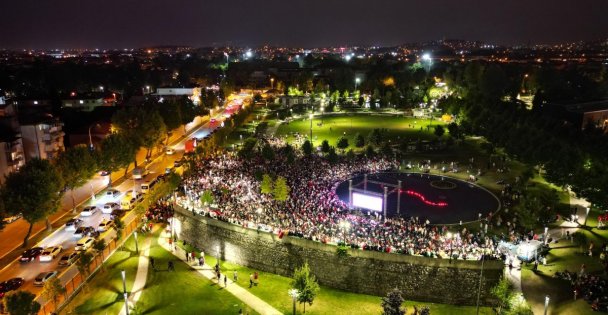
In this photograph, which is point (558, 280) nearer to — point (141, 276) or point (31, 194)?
point (141, 276)

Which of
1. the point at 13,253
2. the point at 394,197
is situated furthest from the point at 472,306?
the point at 13,253

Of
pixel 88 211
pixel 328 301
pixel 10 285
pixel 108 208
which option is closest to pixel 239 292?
pixel 328 301

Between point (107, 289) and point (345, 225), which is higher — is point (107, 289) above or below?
below

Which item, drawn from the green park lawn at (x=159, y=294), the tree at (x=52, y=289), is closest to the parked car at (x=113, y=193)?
the green park lawn at (x=159, y=294)

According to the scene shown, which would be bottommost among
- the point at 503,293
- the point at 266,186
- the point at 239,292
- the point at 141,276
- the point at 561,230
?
the point at 239,292

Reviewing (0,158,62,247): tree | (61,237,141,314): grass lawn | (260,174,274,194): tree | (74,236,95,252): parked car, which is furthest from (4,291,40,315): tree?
(260,174,274,194): tree

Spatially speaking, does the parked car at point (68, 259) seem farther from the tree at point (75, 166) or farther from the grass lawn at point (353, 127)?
the grass lawn at point (353, 127)

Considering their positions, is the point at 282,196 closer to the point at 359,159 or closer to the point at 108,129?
the point at 359,159
